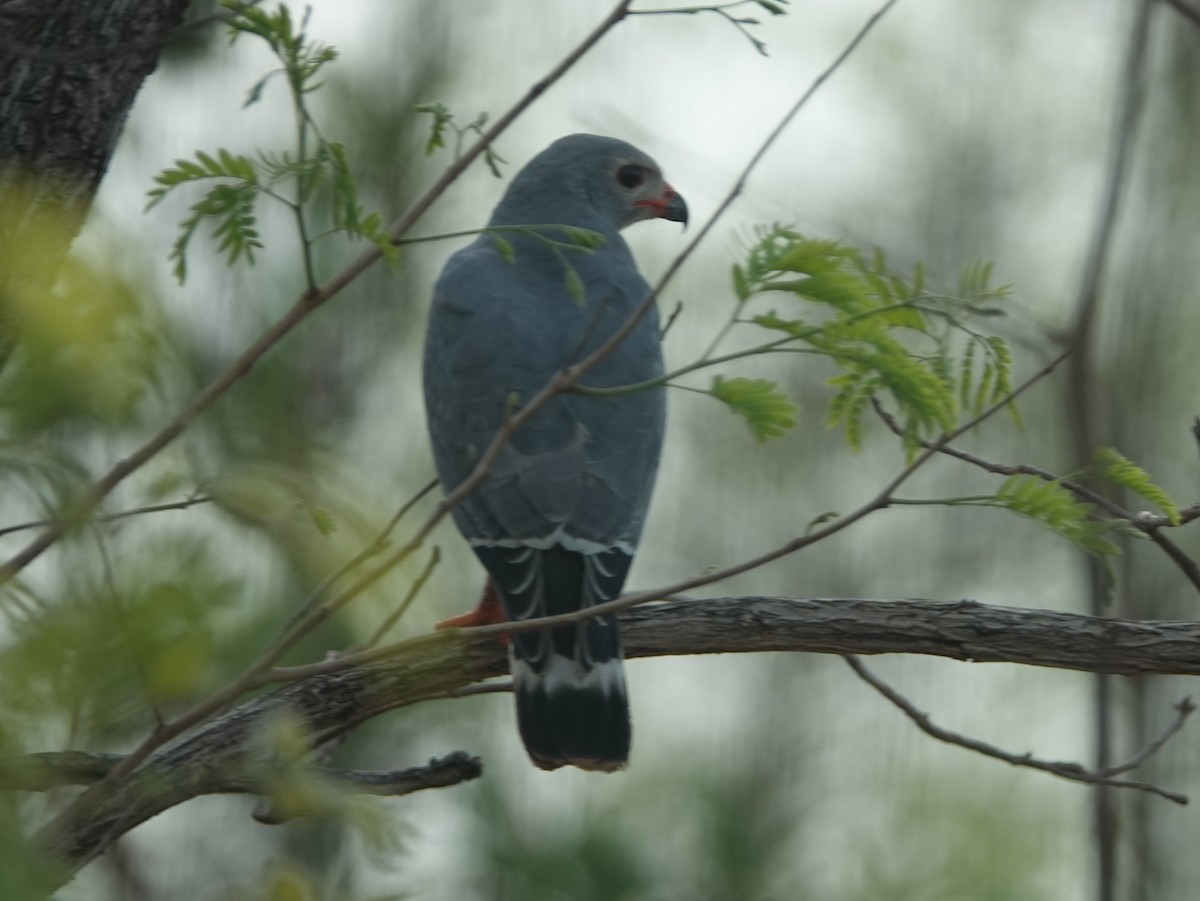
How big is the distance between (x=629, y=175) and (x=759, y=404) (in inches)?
113

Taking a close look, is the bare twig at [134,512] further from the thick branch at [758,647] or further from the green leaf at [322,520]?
the thick branch at [758,647]

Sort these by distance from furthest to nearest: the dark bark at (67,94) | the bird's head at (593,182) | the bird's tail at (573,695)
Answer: the bird's head at (593,182)
the bird's tail at (573,695)
the dark bark at (67,94)

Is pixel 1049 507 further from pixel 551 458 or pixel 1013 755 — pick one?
pixel 551 458

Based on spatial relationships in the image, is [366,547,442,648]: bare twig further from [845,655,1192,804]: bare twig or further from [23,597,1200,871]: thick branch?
[845,655,1192,804]: bare twig

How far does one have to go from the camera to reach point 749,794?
372 inches

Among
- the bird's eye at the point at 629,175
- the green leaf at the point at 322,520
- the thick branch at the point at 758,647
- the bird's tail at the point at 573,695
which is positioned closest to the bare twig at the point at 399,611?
the green leaf at the point at 322,520

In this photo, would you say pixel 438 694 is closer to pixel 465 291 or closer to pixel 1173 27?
pixel 465 291

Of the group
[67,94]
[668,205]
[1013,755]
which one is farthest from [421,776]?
[668,205]

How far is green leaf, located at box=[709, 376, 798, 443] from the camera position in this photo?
6.88 feet

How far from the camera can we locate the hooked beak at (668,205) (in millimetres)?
4930

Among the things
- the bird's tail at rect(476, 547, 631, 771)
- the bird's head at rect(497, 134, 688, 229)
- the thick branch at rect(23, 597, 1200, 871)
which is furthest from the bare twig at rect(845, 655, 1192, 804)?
the bird's head at rect(497, 134, 688, 229)

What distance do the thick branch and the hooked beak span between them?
210 centimetres

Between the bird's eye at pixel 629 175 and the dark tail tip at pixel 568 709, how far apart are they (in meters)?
2.10

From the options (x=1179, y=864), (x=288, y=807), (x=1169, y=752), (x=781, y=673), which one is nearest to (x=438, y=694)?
(x=288, y=807)
